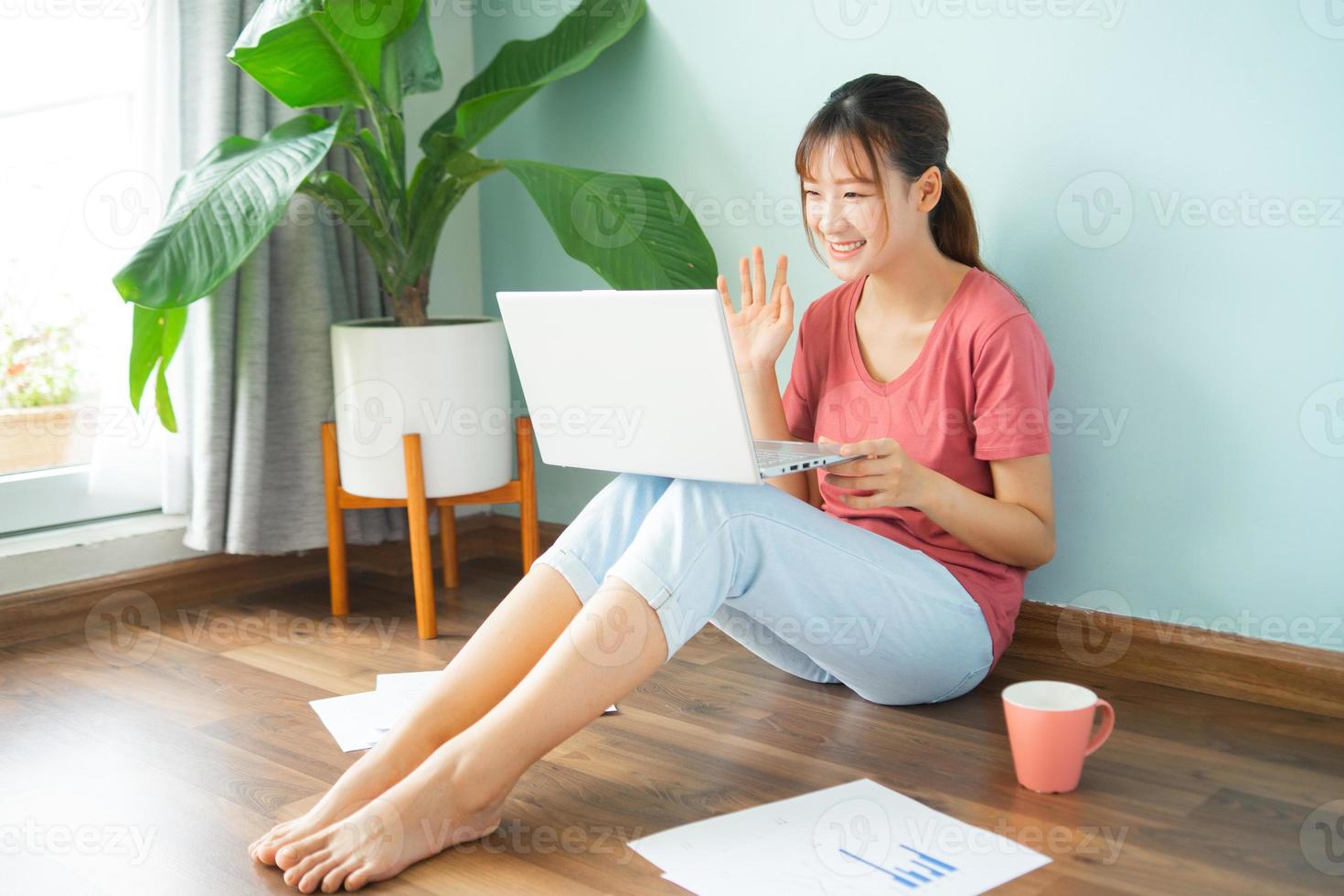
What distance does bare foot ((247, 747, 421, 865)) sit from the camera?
126 centimetres

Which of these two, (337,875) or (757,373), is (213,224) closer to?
(757,373)

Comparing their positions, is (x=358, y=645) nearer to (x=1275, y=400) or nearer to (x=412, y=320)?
(x=412, y=320)

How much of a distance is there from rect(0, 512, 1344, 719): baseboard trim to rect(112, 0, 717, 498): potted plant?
37 cm

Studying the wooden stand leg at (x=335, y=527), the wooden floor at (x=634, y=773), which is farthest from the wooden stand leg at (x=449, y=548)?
the wooden floor at (x=634, y=773)

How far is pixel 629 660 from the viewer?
1.28 meters

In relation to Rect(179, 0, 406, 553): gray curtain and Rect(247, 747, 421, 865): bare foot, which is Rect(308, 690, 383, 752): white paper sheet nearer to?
Rect(247, 747, 421, 865): bare foot

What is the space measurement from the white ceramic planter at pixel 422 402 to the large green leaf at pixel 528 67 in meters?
0.35

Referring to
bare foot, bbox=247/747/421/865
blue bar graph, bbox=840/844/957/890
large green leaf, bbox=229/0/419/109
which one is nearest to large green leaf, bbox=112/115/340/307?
large green leaf, bbox=229/0/419/109

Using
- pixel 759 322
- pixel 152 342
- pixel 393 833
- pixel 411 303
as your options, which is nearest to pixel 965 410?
pixel 759 322

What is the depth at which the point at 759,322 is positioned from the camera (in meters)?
1.71

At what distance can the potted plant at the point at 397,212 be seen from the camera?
189 centimetres

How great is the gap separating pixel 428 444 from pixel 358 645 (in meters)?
0.36

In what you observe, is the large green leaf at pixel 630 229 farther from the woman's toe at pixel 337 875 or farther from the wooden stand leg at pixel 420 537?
the woman's toe at pixel 337 875

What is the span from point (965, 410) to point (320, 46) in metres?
1.18
